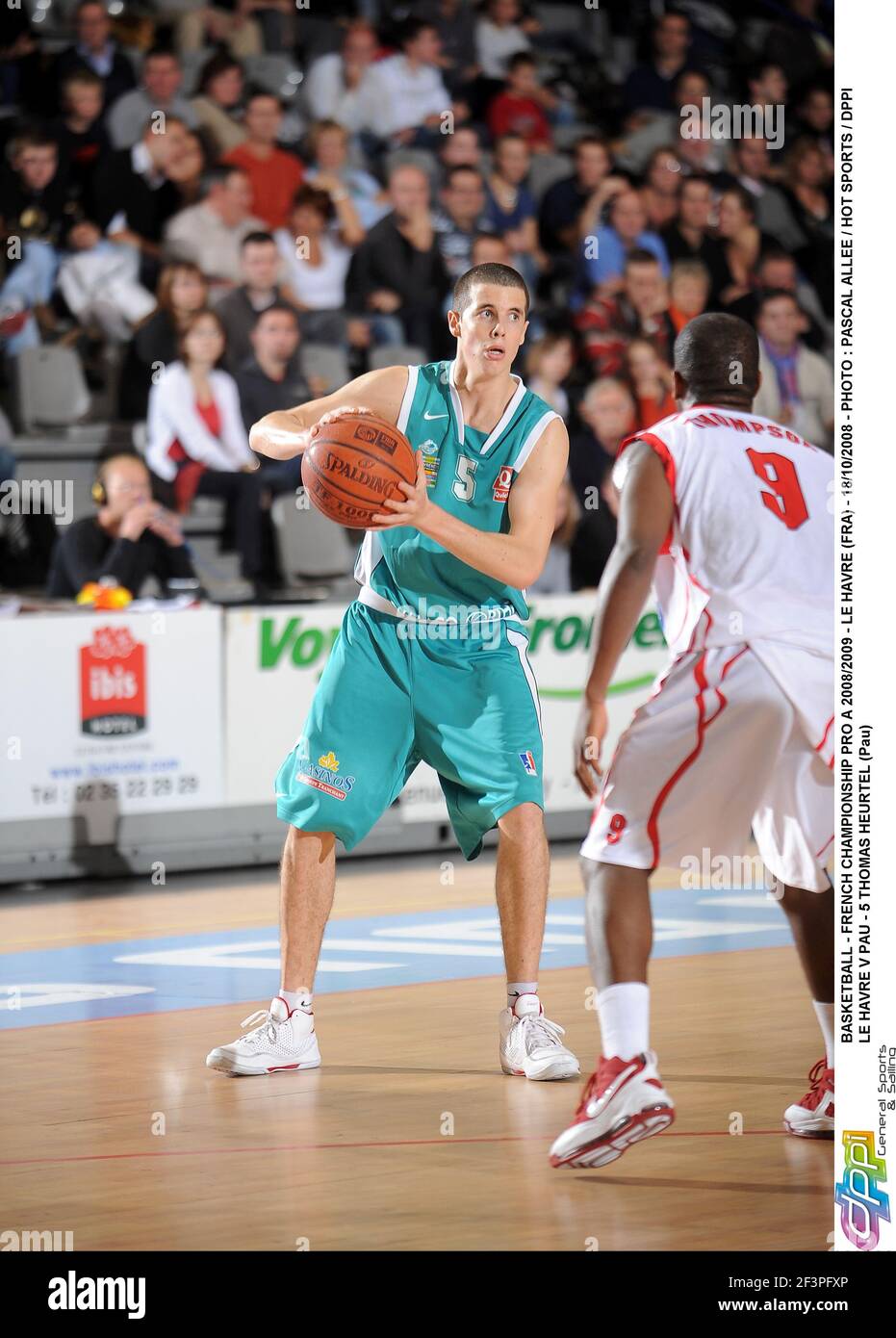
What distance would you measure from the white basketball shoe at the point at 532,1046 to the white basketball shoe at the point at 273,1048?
601 millimetres

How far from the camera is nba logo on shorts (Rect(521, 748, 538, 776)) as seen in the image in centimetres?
660

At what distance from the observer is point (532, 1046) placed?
644 cm

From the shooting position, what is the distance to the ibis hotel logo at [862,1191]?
4.14 m

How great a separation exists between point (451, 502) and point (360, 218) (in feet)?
29.8

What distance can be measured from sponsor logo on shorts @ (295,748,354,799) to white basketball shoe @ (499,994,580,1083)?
2.81 feet

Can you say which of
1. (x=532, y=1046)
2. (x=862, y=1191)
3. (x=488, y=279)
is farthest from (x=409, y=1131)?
(x=488, y=279)

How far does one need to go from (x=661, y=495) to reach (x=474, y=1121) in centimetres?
183

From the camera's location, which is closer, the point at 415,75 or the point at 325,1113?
the point at 325,1113

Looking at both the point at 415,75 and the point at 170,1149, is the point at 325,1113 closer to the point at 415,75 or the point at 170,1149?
the point at 170,1149

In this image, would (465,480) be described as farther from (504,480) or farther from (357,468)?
(357,468)

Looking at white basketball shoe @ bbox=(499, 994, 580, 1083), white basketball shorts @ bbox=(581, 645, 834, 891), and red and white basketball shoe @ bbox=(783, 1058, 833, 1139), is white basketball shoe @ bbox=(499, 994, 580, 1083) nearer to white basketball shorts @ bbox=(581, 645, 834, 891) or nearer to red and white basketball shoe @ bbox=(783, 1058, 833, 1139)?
red and white basketball shoe @ bbox=(783, 1058, 833, 1139)

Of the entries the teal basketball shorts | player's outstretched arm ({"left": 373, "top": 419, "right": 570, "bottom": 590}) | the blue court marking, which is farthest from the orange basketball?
the blue court marking

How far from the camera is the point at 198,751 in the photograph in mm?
11297
